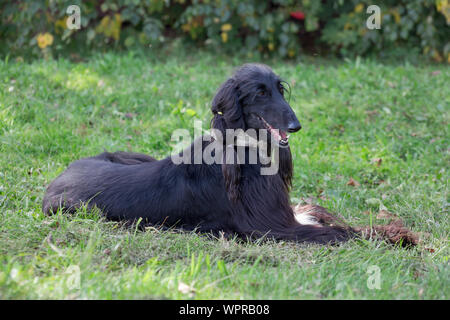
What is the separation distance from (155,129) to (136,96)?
0.83 m

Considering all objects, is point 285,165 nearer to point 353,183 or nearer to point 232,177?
point 232,177

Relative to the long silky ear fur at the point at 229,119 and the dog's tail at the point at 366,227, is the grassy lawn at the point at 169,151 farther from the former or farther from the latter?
the long silky ear fur at the point at 229,119

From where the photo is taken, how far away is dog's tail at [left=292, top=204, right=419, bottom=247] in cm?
361

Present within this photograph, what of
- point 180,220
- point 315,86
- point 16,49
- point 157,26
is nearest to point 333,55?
point 315,86

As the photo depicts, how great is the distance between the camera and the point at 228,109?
3494 millimetres

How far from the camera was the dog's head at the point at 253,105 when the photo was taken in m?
3.44

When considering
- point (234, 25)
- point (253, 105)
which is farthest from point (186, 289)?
point (234, 25)

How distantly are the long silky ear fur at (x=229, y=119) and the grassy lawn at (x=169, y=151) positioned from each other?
0.42 metres

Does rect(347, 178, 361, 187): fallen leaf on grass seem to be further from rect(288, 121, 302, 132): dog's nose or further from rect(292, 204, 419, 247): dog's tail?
rect(288, 121, 302, 132): dog's nose

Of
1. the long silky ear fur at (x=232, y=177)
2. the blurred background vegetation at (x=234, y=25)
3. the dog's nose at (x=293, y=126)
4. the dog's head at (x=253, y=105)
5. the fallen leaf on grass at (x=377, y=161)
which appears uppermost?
the blurred background vegetation at (x=234, y=25)

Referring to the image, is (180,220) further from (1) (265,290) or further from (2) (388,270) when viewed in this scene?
(2) (388,270)

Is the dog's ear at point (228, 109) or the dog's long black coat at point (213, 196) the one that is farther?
the dog's long black coat at point (213, 196)

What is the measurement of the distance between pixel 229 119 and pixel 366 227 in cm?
127

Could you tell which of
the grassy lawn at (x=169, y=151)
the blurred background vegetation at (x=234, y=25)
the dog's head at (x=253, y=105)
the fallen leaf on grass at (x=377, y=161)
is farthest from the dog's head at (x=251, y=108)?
the blurred background vegetation at (x=234, y=25)
